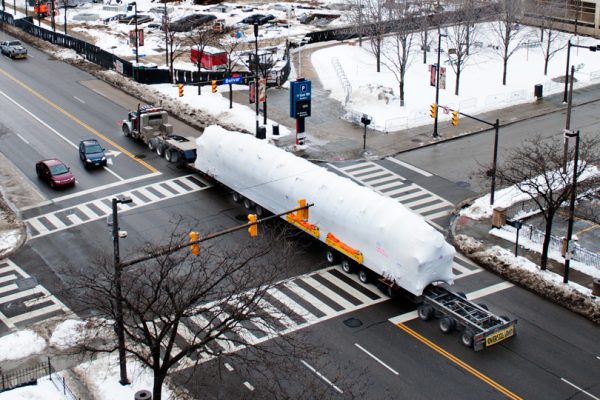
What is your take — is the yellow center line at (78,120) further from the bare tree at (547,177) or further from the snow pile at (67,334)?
the bare tree at (547,177)

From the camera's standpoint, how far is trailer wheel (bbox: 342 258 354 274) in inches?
1493

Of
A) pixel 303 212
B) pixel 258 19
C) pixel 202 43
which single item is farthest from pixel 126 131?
pixel 258 19

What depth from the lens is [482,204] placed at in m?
45.9

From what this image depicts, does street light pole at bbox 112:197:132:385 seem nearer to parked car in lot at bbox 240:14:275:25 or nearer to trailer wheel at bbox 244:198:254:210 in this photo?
trailer wheel at bbox 244:198:254:210

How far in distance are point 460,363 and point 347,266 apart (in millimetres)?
8503

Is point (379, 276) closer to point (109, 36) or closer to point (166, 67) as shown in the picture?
point (166, 67)

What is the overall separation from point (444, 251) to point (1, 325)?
1841 cm

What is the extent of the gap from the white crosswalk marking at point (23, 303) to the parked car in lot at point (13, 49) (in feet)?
156

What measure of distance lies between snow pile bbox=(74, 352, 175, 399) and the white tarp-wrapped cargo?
10981 mm

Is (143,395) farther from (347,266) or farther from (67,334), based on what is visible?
(347,266)

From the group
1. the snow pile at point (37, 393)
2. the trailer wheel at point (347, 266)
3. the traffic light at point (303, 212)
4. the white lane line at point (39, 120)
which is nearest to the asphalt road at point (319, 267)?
the white lane line at point (39, 120)

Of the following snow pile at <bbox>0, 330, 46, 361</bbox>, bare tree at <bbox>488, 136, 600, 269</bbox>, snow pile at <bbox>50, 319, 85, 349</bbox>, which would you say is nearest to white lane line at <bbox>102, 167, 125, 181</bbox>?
snow pile at <bbox>50, 319, 85, 349</bbox>

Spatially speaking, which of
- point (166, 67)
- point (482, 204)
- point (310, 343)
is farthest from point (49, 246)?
point (166, 67)

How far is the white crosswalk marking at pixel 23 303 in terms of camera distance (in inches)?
1356
